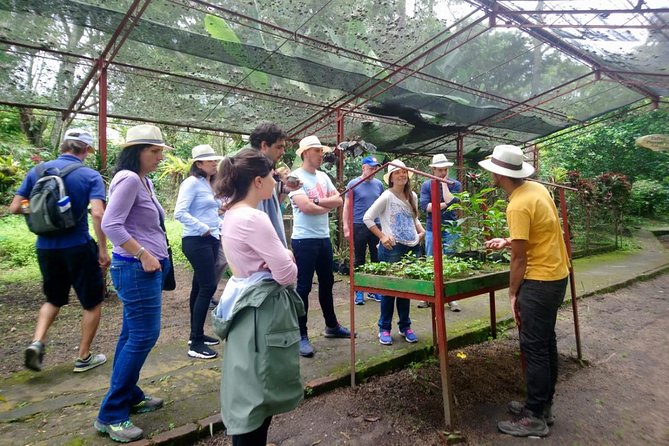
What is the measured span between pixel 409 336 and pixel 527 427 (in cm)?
145

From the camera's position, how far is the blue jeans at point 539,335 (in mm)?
2600

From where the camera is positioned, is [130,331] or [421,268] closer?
[130,331]

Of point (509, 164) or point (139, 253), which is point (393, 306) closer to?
point (509, 164)

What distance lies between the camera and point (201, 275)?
360 cm

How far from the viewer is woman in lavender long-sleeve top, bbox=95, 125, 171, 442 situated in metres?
2.33

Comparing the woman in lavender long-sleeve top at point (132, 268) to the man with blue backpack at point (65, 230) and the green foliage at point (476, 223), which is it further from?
the green foliage at point (476, 223)

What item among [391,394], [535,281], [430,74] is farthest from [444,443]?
[430,74]

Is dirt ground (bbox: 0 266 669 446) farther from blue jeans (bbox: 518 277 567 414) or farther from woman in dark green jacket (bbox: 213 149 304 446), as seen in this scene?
woman in dark green jacket (bbox: 213 149 304 446)

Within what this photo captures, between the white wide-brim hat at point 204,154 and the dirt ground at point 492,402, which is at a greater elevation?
the white wide-brim hat at point 204,154

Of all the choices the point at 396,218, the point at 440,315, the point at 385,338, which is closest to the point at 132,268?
the point at 440,315

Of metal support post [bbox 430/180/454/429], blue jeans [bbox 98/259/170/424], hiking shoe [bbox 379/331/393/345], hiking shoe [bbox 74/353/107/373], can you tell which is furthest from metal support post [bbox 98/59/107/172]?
metal support post [bbox 430/180/454/429]

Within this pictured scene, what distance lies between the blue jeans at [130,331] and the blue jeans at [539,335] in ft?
7.60

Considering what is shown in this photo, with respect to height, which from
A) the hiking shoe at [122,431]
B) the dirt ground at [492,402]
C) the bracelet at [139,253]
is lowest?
the dirt ground at [492,402]

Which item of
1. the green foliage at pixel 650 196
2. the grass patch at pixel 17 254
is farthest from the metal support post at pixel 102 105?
the green foliage at pixel 650 196
